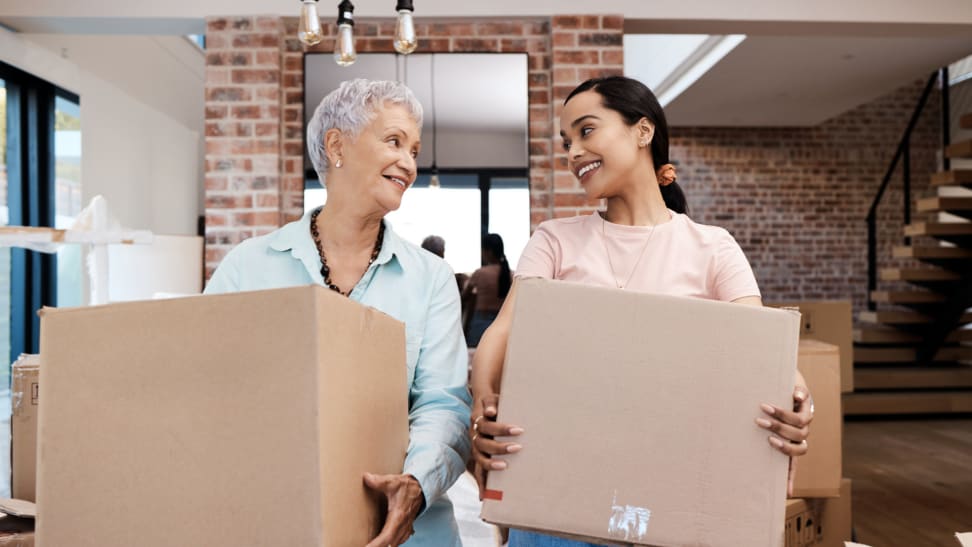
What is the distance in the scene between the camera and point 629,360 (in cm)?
86

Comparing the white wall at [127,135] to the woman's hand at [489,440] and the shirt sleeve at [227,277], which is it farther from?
the woman's hand at [489,440]

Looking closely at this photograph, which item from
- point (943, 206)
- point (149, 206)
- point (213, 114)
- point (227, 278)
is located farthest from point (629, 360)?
point (943, 206)

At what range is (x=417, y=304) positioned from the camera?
1131 millimetres

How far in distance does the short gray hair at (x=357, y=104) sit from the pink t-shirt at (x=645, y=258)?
→ 0.29 m

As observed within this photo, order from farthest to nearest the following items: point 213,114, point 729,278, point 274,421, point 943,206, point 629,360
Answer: point 943,206 < point 213,114 < point 729,278 < point 629,360 < point 274,421

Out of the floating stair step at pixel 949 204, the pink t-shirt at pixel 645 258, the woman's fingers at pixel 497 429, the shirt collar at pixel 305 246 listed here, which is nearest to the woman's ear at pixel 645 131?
the pink t-shirt at pixel 645 258

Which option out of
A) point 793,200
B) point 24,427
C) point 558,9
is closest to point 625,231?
point 24,427

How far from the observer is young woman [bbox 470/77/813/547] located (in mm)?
1092

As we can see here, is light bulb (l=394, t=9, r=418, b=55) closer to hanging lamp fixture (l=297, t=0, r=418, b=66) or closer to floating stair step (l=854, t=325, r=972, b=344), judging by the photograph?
hanging lamp fixture (l=297, t=0, r=418, b=66)

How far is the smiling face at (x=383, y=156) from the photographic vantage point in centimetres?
116

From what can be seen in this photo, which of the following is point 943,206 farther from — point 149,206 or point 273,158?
point 149,206

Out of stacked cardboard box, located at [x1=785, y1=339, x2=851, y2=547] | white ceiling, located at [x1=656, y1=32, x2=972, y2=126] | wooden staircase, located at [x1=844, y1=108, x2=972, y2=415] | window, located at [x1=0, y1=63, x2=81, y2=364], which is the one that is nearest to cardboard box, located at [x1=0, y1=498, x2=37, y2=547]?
stacked cardboard box, located at [x1=785, y1=339, x2=851, y2=547]

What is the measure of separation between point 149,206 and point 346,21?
343 centimetres

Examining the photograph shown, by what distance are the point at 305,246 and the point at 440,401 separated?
1.02 ft
